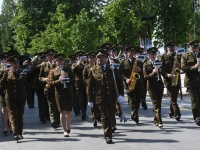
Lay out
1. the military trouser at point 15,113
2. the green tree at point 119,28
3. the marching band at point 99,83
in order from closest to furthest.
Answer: the marching band at point 99,83 → the military trouser at point 15,113 → the green tree at point 119,28

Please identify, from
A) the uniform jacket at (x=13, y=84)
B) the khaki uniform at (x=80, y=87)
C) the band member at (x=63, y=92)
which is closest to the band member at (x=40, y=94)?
the khaki uniform at (x=80, y=87)

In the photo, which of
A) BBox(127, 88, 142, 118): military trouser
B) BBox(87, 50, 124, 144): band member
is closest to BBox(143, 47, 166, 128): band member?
BBox(127, 88, 142, 118): military trouser

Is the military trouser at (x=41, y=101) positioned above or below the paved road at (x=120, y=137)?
above

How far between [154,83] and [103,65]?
2171mm

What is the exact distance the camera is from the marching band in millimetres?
9602

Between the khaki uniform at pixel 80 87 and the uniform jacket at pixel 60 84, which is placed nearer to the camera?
the uniform jacket at pixel 60 84

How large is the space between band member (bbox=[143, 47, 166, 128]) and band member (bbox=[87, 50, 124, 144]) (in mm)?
1725

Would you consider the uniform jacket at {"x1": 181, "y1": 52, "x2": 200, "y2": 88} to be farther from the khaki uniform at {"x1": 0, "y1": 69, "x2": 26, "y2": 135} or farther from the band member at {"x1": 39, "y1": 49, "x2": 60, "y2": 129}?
the khaki uniform at {"x1": 0, "y1": 69, "x2": 26, "y2": 135}

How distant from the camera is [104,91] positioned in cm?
948

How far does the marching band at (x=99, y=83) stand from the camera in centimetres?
960

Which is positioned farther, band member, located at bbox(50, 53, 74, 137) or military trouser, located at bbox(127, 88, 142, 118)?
military trouser, located at bbox(127, 88, 142, 118)

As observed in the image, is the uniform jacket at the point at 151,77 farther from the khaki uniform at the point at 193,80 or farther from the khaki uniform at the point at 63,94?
the khaki uniform at the point at 63,94

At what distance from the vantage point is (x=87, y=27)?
30.4 m

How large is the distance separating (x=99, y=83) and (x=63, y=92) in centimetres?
146
